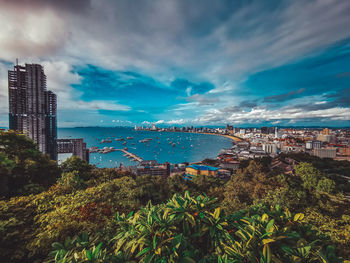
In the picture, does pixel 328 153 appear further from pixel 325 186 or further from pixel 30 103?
pixel 30 103

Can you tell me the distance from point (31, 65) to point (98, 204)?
3304 cm

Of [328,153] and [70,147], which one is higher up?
[70,147]

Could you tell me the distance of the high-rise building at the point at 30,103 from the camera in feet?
78.3

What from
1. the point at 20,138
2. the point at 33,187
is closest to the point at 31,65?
the point at 20,138

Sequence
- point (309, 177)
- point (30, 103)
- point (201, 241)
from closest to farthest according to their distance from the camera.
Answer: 1. point (201, 241)
2. point (309, 177)
3. point (30, 103)

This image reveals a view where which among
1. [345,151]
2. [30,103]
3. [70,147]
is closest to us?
[30,103]

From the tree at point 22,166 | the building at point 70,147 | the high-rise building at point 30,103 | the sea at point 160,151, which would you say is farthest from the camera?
the sea at point 160,151

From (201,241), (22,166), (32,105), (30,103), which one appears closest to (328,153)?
(201,241)

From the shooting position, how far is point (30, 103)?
81.9 feet

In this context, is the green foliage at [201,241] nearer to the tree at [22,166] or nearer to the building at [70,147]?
the tree at [22,166]

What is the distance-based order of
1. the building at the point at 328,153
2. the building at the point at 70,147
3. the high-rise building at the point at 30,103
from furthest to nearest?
1. the building at the point at 328,153
2. the building at the point at 70,147
3. the high-rise building at the point at 30,103

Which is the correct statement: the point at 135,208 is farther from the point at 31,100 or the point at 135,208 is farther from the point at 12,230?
the point at 31,100

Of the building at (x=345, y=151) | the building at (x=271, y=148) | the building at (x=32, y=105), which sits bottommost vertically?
the building at (x=271, y=148)

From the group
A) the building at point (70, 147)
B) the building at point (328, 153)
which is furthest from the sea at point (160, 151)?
the building at point (328, 153)
